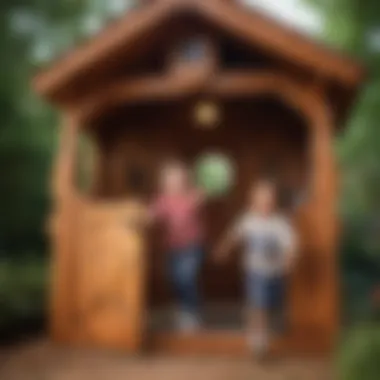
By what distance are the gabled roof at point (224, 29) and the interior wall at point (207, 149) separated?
1638 millimetres

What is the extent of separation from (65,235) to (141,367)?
5.11ft

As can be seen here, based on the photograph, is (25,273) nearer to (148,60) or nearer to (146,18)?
(148,60)

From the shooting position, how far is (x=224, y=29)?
7105mm

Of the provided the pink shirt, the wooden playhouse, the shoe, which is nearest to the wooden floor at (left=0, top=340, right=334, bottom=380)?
the wooden playhouse

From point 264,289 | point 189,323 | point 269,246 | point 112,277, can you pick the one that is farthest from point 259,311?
point 112,277

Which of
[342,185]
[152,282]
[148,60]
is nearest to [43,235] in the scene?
[152,282]

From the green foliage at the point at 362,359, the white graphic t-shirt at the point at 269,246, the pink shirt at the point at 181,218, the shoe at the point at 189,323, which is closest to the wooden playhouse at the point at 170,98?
→ the shoe at the point at 189,323

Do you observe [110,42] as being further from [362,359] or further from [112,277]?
[362,359]

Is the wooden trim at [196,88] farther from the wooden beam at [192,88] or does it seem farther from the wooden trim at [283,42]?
the wooden trim at [283,42]

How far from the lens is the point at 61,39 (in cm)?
1102

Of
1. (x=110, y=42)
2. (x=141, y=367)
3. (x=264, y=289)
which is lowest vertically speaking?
(x=141, y=367)

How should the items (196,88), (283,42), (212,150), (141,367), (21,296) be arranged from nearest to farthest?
1. (141,367)
2. (283,42)
3. (196,88)
4. (21,296)
5. (212,150)

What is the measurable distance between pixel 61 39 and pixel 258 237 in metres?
5.58

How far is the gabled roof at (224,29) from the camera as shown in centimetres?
676
